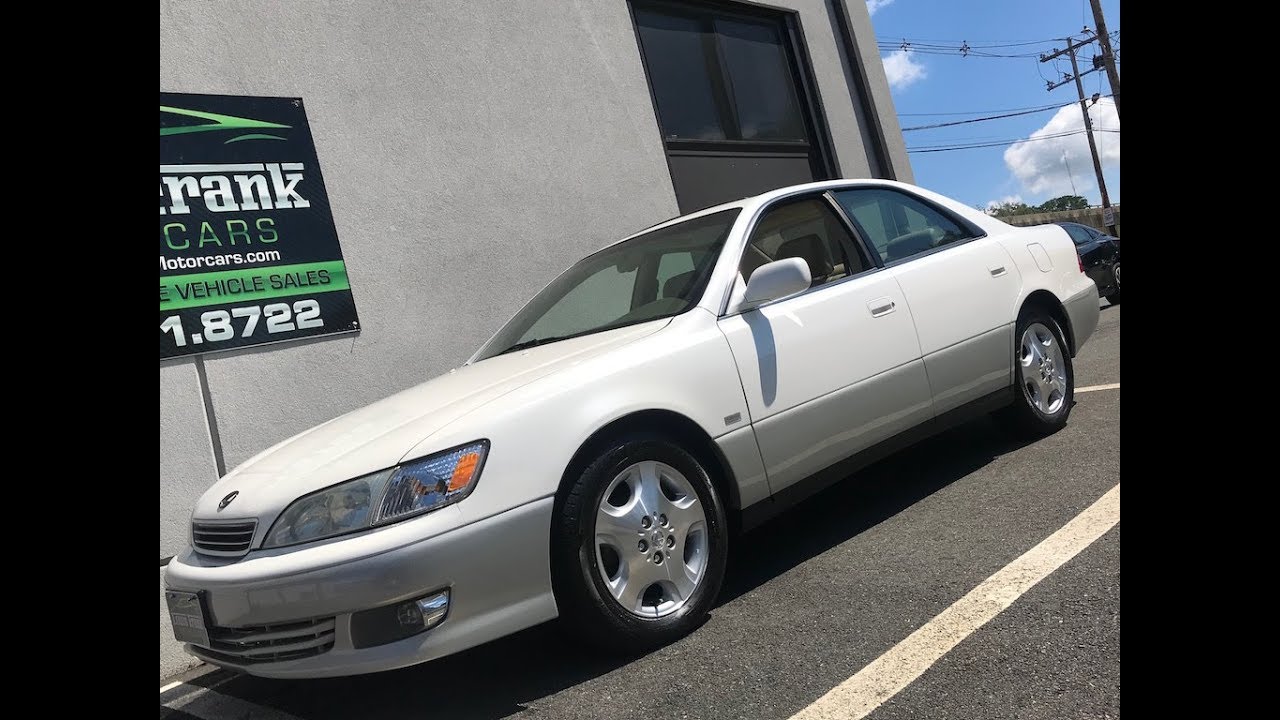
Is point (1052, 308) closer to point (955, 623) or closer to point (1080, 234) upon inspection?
point (955, 623)

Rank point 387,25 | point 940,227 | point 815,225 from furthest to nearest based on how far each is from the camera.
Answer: point 387,25 < point 940,227 < point 815,225

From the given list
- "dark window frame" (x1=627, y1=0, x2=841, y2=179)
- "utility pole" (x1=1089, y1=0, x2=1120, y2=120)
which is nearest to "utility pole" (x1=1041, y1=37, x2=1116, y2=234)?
"utility pole" (x1=1089, y1=0, x2=1120, y2=120)

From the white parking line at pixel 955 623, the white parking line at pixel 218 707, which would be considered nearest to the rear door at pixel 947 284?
the white parking line at pixel 955 623

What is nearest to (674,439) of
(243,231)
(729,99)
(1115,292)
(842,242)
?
(842,242)

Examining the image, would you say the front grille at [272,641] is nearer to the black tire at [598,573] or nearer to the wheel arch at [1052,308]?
the black tire at [598,573]

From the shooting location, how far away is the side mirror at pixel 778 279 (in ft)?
10.8

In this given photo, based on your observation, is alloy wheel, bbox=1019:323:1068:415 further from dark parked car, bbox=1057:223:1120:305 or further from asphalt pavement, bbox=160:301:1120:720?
dark parked car, bbox=1057:223:1120:305

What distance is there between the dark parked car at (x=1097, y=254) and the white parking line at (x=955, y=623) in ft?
36.8

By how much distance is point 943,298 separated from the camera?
4.10 m

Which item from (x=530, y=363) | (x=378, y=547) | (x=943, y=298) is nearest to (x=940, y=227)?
(x=943, y=298)

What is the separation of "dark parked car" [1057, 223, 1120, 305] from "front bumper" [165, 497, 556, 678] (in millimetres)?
12599
